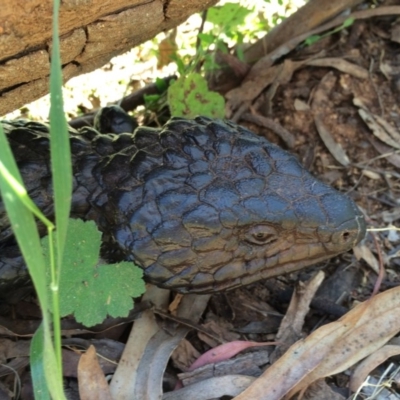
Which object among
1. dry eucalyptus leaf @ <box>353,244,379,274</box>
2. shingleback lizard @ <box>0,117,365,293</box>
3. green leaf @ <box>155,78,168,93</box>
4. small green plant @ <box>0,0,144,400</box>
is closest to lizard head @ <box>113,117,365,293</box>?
shingleback lizard @ <box>0,117,365,293</box>

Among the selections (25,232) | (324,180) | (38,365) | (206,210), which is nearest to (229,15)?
(324,180)

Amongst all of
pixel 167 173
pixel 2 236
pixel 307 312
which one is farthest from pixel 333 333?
pixel 2 236

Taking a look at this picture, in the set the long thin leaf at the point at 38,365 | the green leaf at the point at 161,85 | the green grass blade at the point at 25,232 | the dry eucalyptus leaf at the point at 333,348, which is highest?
the green leaf at the point at 161,85

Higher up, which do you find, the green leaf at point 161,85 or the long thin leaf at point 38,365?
the green leaf at point 161,85

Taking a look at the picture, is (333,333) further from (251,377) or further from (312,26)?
(312,26)

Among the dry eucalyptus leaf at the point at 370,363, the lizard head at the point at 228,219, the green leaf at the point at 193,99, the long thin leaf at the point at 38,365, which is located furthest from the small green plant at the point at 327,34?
the long thin leaf at the point at 38,365

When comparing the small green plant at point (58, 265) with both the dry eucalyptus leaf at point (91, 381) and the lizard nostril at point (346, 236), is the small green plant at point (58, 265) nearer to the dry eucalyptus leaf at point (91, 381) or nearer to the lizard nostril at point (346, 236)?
the dry eucalyptus leaf at point (91, 381)

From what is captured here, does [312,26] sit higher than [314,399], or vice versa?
[312,26]

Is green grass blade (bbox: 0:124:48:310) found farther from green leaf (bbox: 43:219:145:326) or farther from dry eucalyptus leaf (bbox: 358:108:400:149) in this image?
dry eucalyptus leaf (bbox: 358:108:400:149)
